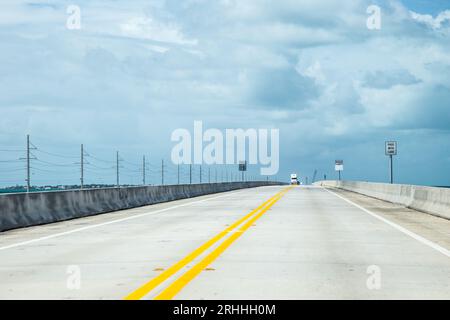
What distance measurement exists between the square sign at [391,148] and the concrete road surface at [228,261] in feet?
79.0

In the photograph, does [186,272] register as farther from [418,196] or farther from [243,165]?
[243,165]

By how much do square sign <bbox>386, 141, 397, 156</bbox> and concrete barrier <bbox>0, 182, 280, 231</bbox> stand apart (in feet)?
47.0

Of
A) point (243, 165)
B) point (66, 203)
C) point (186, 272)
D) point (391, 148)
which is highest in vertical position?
point (391, 148)

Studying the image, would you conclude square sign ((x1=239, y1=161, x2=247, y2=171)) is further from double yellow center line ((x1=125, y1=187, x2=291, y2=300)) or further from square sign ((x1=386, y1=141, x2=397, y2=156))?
double yellow center line ((x1=125, y1=187, x2=291, y2=300))

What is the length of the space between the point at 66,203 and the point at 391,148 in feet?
82.0

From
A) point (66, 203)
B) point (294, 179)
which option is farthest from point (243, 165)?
point (66, 203)

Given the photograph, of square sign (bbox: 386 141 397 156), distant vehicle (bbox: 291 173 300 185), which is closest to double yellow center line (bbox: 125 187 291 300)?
square sign (bbox: 386 141 397 156)

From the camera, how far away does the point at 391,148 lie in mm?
42844

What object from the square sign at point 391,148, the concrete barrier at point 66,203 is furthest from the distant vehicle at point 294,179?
the concrete barrier at point 66,203

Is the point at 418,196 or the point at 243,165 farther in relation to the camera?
the point at 243,165

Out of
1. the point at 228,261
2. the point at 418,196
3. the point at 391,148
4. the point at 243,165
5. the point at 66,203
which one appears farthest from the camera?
the point at 243,165

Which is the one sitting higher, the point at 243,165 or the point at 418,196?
the point at 243,165

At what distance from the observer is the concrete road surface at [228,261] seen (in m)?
8.41

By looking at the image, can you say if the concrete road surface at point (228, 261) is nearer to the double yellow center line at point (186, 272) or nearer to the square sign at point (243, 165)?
the double yellow center line at point (186, 272)
